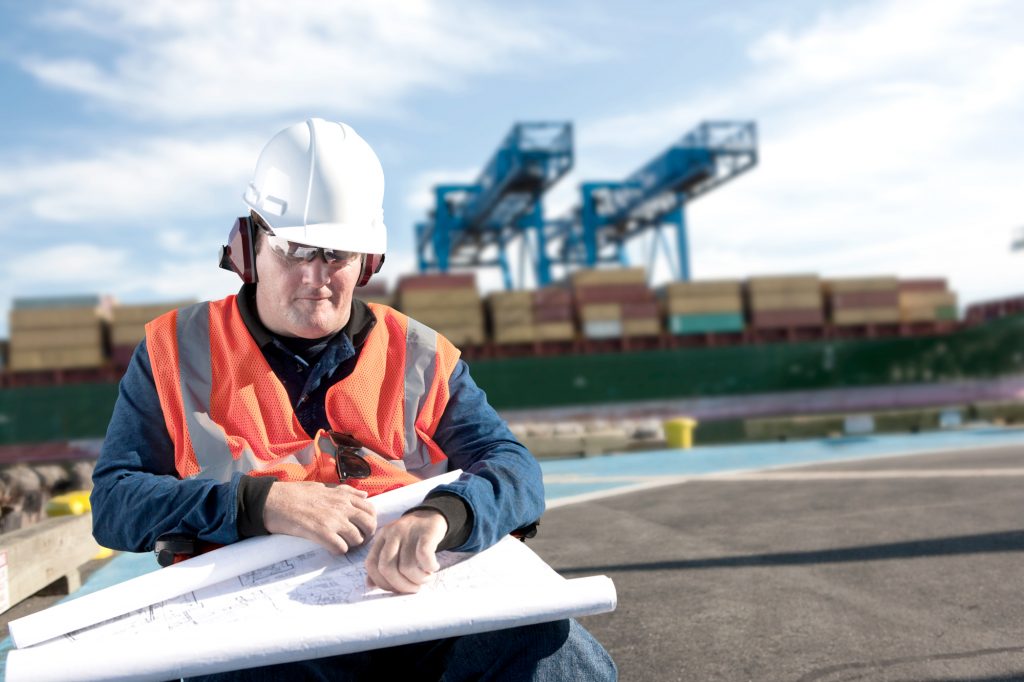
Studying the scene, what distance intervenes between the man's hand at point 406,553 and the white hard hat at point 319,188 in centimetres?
64

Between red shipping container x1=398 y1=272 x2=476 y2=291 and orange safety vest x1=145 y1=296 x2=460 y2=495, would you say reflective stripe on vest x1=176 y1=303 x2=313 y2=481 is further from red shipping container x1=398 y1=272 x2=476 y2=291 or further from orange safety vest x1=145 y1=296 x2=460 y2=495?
red shipping container x1=398 y1=272 x2=476 y2=291

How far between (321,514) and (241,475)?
0.20m

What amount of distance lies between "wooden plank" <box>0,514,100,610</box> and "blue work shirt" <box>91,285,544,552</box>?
2838 millimetres

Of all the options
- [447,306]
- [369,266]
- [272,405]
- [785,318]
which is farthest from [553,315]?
[272,405]

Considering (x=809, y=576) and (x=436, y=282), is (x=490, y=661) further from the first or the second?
(x=436, y=282)

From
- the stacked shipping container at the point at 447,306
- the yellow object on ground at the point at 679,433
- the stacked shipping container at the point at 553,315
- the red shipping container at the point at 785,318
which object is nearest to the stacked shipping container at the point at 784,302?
the red shipping container at the point at 785,318

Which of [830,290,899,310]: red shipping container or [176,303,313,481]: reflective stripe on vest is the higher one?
[830,290,899,310]: red shipping container

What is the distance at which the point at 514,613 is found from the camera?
1.45m

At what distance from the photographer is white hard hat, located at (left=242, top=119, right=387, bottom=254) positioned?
1869 millimetres

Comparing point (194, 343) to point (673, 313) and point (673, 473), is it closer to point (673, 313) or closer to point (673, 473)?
point (673, 473)

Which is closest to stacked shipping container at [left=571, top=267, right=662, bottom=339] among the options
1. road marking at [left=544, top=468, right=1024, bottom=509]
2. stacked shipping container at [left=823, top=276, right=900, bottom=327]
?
stacked shipping container at [left=823, top=276, right=900, bottom=327]

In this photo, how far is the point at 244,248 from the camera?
77.0 inches

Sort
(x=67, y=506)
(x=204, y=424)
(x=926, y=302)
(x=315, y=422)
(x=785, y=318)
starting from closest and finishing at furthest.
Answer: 1. (x=204, y=424)
2. (x=315, y=422)
3. (x=67, y=506)
4. (x=785, y=318)
5. (x=926, y=302)

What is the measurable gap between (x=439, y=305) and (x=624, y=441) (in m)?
14.2
